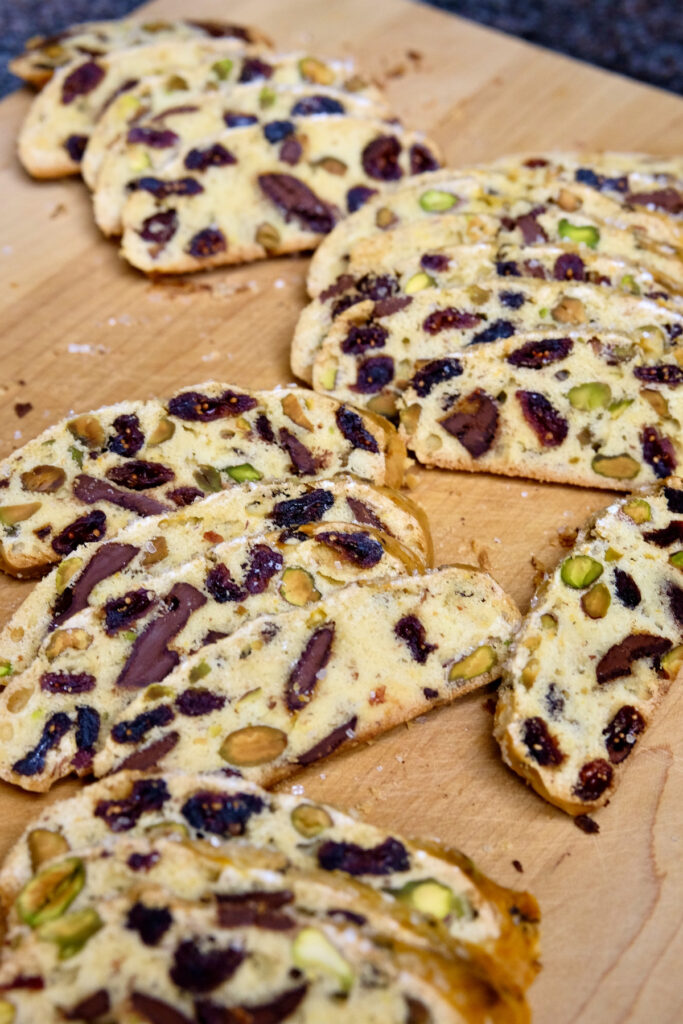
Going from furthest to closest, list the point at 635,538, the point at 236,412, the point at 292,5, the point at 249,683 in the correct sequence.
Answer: the point at 292,5 → the point at 236,412 → the point at 635,538 → the point at 249,683

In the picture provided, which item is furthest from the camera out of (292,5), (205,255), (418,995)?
(292,5)

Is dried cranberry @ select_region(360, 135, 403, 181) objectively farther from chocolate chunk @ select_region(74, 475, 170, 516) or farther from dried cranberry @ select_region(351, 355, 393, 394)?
chocolate chunk @ select_region(74, 475, 170, 516)

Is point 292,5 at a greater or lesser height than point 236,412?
greater

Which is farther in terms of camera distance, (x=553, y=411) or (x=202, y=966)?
(x=553, y=411)

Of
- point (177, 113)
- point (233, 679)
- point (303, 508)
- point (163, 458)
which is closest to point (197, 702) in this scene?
point (233, 679)

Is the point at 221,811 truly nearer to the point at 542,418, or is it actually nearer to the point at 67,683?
the point at 67,683

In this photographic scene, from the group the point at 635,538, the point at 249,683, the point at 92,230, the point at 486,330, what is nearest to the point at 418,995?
the point at 249,683

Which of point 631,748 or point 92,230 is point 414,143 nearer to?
point 92,230

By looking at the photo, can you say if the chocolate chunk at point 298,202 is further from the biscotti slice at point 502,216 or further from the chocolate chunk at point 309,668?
the chocolate chunk at point 309,668
